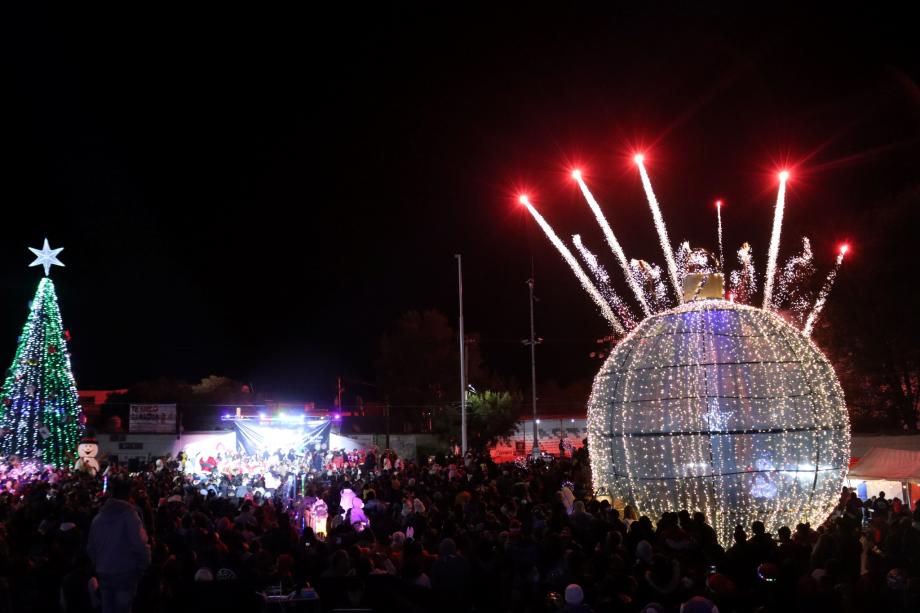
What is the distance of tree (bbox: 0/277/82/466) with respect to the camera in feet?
109

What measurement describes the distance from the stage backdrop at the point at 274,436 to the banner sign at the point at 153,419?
1559 cm

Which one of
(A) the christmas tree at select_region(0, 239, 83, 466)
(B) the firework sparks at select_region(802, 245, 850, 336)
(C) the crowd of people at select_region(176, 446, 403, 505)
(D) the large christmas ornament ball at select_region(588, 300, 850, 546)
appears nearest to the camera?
(D) the large christmas ornament ball at select_region(588, 300, 850, 546)

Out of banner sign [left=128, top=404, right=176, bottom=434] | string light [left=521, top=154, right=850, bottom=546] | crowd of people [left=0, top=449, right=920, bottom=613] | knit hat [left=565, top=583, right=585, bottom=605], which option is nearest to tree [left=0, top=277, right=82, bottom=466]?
banner sign [left=128, top=404, right=176, bottom=434]

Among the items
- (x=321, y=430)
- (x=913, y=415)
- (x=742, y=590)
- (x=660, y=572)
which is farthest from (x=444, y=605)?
(x=913, y=415)

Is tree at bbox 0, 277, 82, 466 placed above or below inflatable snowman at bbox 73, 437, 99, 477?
above

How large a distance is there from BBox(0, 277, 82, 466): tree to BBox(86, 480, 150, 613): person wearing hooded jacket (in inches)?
1107

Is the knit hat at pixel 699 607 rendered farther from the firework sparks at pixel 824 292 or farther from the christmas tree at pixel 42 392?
the christmas tree at pixel 42 392

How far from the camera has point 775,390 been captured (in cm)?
1276

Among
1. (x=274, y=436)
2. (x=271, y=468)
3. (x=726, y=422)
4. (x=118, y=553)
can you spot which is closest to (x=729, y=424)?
(x=726, y=422)

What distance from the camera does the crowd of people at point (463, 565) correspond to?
25.3 feet

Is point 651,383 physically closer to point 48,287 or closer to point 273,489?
point 273,489

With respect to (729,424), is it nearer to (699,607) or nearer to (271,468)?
(699,607)

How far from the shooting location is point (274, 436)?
1151 inches

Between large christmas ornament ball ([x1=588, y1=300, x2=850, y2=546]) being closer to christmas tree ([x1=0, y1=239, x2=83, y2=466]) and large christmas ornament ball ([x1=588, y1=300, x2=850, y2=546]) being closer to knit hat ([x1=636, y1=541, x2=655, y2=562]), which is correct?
knit hat ([x1=636, y1=541, x2=655, y2=562])
